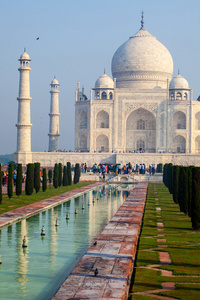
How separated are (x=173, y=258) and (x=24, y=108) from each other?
88.2 ft

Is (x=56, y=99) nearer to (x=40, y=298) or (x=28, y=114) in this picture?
(x=28, y=114)

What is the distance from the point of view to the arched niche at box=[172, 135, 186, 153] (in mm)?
37625

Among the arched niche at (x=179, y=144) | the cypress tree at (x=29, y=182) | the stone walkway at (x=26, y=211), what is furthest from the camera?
the arched niche at (x=179, y=144)

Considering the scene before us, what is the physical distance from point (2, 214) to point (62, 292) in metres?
6.72

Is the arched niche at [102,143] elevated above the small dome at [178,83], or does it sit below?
below

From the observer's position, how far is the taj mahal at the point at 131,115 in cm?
3400

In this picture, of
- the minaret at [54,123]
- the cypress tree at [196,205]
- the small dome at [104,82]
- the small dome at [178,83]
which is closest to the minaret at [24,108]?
the minaret at [54,123]

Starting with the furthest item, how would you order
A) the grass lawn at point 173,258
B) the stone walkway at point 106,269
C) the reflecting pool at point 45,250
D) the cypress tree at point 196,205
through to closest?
the cypress tree at point 196,205, the reflecting pool at point 45,250, the grass lawn at point 173,258, the stone walkway at point 106,269

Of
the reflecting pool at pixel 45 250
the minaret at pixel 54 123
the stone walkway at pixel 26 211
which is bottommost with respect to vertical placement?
the reflecting pool at pixel 45 250

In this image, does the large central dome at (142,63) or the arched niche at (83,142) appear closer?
the arched niche at (83,142)

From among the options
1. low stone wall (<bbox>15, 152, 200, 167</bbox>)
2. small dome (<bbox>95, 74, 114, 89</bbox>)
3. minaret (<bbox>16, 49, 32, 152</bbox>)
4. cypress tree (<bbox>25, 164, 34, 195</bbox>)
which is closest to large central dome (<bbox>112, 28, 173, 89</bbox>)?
small dome (<bbox>95, 74, 114, 89</bbox>)

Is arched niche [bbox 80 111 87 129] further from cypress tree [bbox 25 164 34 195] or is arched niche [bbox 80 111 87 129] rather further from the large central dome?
cypress tree [bbox 25 164 34 195]

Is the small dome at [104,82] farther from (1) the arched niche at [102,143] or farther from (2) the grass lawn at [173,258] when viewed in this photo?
(2) the grass lawn at [173,258]

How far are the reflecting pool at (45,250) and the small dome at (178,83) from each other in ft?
87.2
